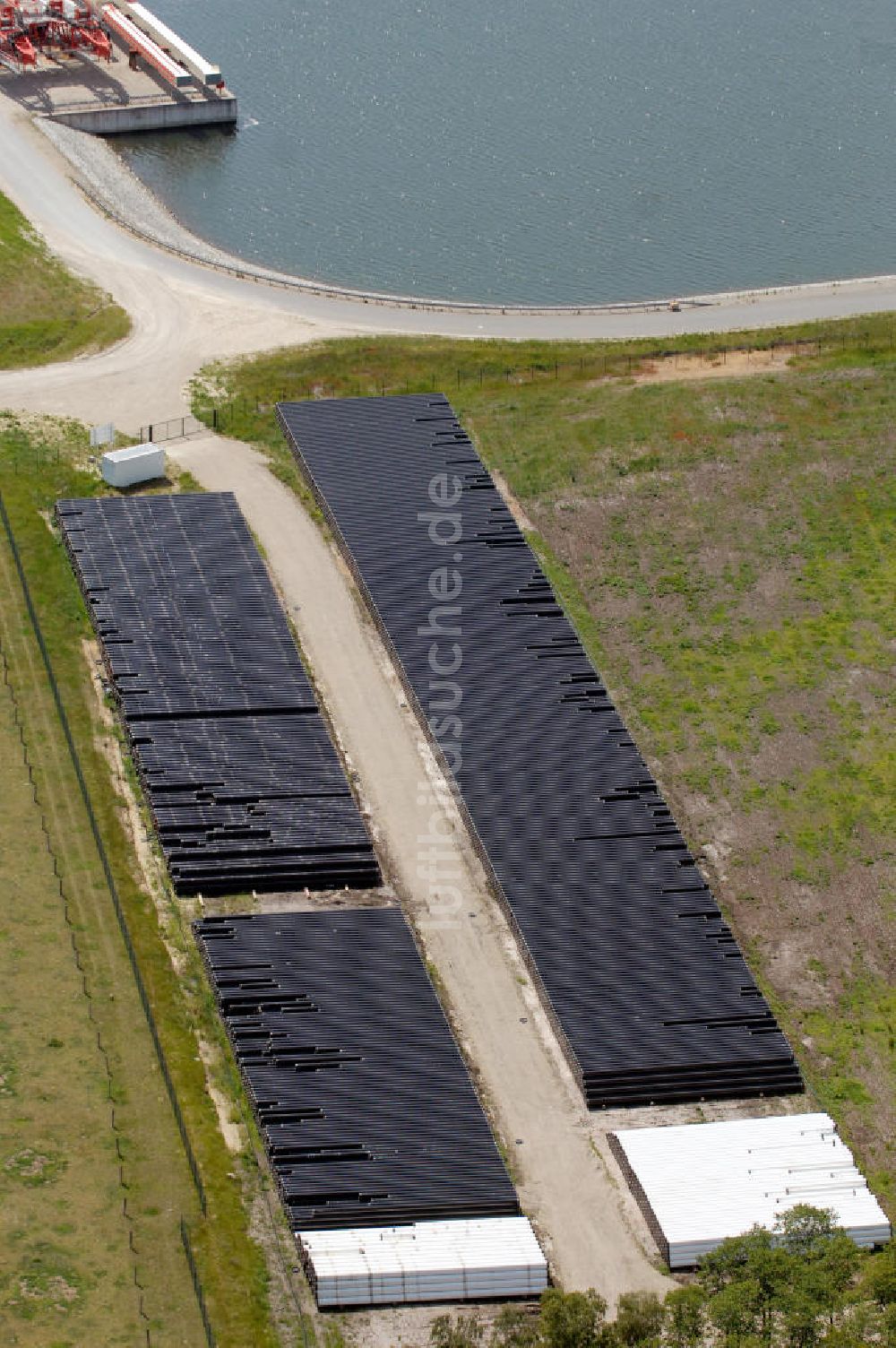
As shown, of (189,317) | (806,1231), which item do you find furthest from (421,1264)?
(189,317)

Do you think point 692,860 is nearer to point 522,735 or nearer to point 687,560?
point 522,735

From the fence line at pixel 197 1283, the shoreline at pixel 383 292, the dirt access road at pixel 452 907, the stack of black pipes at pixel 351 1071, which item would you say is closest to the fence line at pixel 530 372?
the dirt access road at pixel 452 907

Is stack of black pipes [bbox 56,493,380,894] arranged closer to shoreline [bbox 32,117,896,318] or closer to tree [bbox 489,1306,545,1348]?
tree [bbox 489,1306,545,1348]

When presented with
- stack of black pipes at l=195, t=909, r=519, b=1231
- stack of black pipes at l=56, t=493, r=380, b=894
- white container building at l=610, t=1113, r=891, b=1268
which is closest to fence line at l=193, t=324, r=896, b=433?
stack of black pipes at l=56, t=493, r=380, b=894

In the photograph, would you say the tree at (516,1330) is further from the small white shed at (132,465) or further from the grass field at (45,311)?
the grass field at (45,311)

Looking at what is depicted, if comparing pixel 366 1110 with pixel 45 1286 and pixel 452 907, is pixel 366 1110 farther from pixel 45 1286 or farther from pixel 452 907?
pixel 45 1286

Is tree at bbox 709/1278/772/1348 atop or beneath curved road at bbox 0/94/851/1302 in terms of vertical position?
beneath

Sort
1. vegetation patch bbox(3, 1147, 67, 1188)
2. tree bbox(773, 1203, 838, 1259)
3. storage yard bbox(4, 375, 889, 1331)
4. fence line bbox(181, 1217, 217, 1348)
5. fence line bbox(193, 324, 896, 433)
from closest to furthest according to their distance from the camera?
fence line bbox(181, 1217, 217, 1348) < tree bbox(773, 1203, 838, 1259) < vegetation patch bbox(3, 1147, 67, 1188) < storage yard bbox(4, 375, 889, 1331) < fence line bbox(193, 324, 896, 433)
